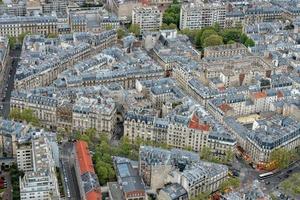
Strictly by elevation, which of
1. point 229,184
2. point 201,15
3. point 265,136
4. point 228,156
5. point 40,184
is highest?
point 201,15

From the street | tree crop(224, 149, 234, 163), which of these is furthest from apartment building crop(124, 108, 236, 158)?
the street

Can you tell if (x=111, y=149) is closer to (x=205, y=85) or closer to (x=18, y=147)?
(x=18, y=147)

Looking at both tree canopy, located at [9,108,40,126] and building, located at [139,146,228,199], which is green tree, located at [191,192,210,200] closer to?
building, located at [139,146,228,199]

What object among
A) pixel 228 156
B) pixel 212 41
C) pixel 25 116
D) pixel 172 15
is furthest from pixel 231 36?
pixel 25 116

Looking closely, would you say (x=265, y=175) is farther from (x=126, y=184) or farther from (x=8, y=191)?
(x=8, y=191)

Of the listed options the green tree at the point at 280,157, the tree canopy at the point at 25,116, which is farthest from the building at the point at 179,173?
the tree canopy at the point at 25,116

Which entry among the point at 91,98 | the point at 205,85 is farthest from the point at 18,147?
Result: the point at 205,85
